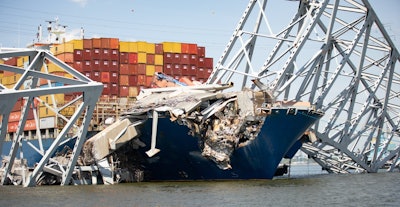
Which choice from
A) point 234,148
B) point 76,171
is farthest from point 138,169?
point 234,148

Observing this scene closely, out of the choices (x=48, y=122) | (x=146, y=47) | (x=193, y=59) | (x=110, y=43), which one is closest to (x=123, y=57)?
(x=110, y=43)

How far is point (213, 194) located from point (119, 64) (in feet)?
109

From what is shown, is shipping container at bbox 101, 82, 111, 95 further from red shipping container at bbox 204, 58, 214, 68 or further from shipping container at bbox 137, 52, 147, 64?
red shipping container at bbox 204, 58, 214, 68

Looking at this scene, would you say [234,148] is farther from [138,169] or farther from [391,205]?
[391,205]

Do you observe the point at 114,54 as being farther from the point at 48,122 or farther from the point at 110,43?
the point at 48,122

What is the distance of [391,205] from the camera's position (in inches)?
1359

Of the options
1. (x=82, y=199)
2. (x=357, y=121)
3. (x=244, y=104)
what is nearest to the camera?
(x=82, y=199)

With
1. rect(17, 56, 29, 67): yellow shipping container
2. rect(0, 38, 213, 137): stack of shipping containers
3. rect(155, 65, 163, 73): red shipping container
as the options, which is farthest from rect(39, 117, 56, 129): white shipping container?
rect(155, 65, 163, 73): red shipping container

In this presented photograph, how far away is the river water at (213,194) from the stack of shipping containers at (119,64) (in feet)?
67.6

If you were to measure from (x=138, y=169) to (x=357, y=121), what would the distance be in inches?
752

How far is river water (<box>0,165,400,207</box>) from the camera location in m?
36.3

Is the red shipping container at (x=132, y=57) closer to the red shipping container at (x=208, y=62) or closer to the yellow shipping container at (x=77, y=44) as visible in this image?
the yellow shipping container at (x=77, y=44)

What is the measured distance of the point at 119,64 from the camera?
71438mm

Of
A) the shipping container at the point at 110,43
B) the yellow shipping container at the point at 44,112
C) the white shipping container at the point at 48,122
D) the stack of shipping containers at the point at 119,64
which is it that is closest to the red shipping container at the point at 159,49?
the stack of shipping containers at the point at 119,64
